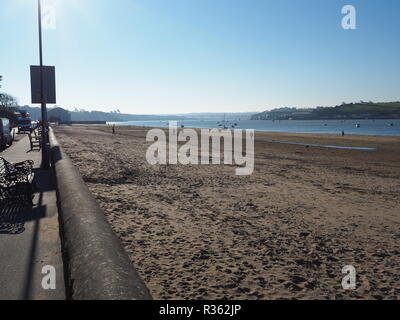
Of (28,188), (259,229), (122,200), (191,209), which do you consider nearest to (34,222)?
(28,188)

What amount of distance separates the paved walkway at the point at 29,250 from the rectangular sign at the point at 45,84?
8.10m

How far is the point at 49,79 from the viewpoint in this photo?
15195mm

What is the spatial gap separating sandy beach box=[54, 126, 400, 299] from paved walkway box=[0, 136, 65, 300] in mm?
1042

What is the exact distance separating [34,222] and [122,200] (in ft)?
7.93

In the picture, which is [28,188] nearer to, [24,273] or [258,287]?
[24,273]

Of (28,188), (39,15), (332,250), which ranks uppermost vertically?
(39,15)

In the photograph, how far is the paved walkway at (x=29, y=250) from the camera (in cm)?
397

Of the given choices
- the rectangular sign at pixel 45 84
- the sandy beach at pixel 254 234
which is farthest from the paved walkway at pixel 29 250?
the rectangular sign at pixel 45 84

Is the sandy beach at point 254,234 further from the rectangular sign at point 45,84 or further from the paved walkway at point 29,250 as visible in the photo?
the rectangular sign at point 45,84

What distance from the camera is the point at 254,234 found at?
6.32 metres

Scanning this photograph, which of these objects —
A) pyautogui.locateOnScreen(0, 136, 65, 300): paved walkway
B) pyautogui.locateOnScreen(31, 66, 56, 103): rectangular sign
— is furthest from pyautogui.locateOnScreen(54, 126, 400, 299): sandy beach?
pyautogui.locateOnScreen(31, 66, 56, 103): rectangular sign

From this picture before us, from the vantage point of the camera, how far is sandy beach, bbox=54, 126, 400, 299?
428cm

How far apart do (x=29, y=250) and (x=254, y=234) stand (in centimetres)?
367

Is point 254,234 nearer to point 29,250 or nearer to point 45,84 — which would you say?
point 29,250
